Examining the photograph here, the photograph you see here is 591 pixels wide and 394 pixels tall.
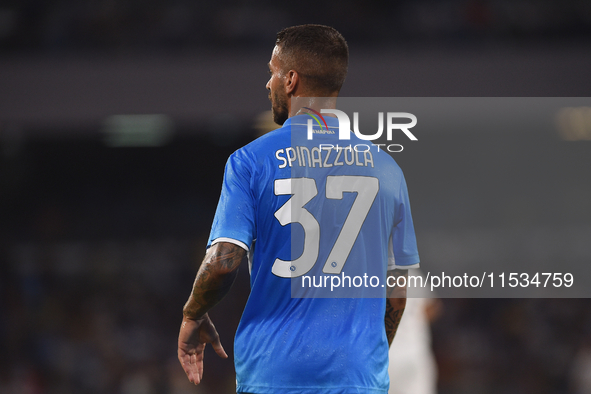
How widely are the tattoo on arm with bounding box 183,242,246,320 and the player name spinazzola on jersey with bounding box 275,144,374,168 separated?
1.02 ft

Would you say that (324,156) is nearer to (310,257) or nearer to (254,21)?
(310,257)

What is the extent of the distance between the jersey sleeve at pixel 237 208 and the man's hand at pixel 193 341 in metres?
0.26

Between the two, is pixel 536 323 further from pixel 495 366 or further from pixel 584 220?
pixel 584 220

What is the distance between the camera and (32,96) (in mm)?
7957

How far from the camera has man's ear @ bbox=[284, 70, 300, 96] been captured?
1.97 metres

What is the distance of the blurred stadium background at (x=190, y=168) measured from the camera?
8.02 meters

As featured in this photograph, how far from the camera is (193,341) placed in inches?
74.4

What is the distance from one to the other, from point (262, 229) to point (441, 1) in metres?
8.94

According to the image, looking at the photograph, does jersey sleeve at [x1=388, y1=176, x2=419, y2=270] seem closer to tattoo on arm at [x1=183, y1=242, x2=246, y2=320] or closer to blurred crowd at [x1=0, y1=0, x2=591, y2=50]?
tattoo on arm at [x1=183, y1=242, x2=246, y2=320]

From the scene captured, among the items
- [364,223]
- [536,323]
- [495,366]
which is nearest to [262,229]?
[364,223]

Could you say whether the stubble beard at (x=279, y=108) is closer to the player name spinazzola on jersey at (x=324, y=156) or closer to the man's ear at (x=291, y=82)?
the man's ear at (x=291, y=82)

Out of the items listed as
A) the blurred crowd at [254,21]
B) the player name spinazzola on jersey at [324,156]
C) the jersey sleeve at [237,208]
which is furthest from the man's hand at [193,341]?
the blurred crowd at [254,21]

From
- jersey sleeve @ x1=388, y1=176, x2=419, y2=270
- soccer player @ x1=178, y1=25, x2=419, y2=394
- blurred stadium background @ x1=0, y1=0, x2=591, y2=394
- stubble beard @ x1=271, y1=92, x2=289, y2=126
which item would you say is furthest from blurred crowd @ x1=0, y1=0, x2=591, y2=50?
jersey sleeve @ x1=388, y1=176, x2=419, y2=270

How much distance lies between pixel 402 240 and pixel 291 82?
2.06 feet
